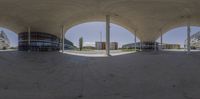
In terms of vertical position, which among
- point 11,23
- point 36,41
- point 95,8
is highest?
point 95,8

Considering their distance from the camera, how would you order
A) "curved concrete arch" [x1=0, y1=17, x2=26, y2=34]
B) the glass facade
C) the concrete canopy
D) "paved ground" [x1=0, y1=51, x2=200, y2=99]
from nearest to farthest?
"paved ground" [x1=0, y1=51, x2=200, y2=99] < the concrete canopy < "curved concrete arch" [x1=0, y1=17, x2=26, y2=34] < the glass facade

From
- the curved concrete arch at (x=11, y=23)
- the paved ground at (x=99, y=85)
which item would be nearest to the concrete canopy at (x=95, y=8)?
the curved concrete arch at (x=11, y=23)

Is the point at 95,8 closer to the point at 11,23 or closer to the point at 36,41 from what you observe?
the point at 36,41

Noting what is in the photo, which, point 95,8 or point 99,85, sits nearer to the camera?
point 99,85

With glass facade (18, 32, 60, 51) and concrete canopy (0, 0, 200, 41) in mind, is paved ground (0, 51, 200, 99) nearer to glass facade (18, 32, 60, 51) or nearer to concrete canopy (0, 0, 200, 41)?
concrete canopy (0, 0, 200, 41)

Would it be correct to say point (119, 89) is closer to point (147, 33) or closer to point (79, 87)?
point (79, 87)

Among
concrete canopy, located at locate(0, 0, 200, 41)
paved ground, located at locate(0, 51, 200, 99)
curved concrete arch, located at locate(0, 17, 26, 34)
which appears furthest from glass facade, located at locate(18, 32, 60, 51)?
paved ground, located at locate(0, 51, 200, 99)

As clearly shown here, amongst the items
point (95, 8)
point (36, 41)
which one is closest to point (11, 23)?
point (36, 41)

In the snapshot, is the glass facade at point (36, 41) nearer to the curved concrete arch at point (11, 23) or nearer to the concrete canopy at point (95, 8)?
the curved concrete arch at point (11, 23)

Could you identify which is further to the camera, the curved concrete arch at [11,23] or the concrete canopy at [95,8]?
the curved concrete arch at [11,23]

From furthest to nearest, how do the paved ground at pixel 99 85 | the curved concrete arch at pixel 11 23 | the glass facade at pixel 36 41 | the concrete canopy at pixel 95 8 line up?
the glass facade at pixel 36 41 → the curved concrete arch at pixel 11 23 → the concrete canopy at pixel 95 8 → the paved ground at pixel 99 85

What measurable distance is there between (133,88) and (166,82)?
2.15m

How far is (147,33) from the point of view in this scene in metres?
43.2

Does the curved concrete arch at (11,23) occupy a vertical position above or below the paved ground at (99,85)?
above
